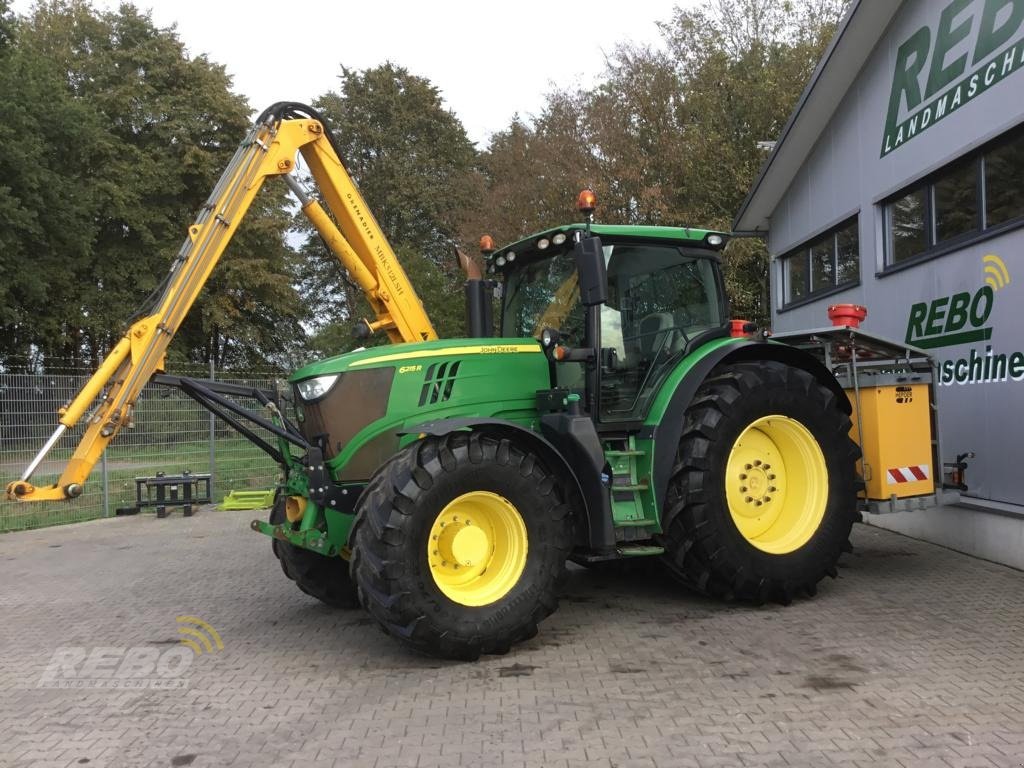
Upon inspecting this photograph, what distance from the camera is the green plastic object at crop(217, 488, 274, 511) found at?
11.7 metres

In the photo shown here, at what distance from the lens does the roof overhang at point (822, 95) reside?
837 centimetres

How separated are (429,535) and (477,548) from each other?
0.36 meters

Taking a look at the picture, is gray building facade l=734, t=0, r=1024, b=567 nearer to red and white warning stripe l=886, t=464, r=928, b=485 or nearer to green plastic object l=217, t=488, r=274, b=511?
red and white warning stripe l=886, t=464, r=928, b=485

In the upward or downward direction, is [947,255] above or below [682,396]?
above

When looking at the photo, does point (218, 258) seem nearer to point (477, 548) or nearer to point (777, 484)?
point (477, 548)

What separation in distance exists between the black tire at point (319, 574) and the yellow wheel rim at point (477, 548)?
4.38 feet

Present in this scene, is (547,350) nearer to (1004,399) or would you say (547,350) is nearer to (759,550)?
(759,550)

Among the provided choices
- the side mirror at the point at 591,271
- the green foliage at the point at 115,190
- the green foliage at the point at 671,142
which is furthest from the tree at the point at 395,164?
the side mirror at the point at 591,271

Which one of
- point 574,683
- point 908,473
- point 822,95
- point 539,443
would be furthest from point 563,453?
point 822,95

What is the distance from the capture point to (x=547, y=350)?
16.9ft

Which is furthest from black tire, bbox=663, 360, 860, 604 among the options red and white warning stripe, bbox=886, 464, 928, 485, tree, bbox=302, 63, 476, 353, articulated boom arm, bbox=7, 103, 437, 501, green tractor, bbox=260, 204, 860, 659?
tree, bbox=302, 63, 476, 353

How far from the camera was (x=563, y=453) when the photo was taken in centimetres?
484

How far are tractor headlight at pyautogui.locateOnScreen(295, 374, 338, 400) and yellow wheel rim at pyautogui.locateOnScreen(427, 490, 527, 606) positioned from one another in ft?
3.64

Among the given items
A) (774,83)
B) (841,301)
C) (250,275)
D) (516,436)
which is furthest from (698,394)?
(250,275)
